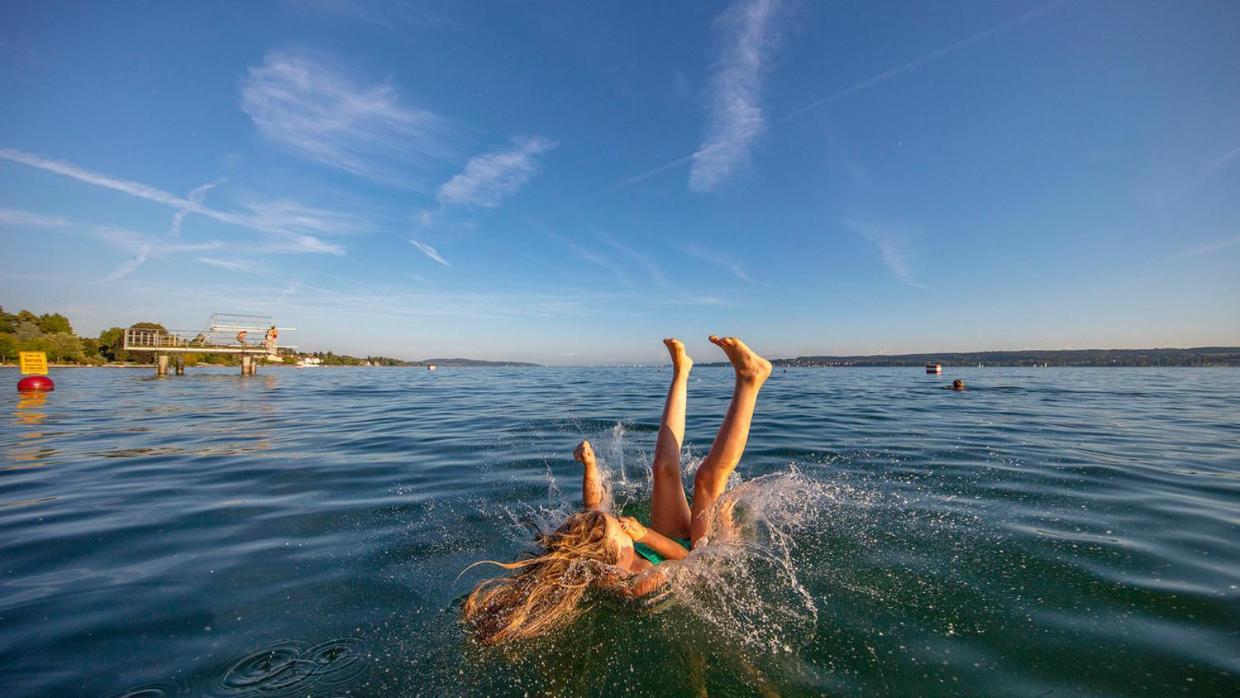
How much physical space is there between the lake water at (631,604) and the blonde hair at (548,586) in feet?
0.45

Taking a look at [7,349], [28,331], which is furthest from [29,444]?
[28,331]

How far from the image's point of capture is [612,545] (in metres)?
3.10

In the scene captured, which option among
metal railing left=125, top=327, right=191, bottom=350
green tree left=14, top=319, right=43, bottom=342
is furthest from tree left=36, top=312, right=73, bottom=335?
metal railing left=125, top=327, right=191, bottom=350

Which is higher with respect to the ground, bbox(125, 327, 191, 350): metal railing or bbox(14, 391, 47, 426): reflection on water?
bbox(125, 327, 191, 350): metal railing

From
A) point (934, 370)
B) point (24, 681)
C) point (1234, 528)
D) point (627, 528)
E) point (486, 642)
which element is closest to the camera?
point (24, 681)

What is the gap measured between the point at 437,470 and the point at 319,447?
10.6 feet

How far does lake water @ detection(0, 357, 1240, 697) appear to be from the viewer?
8.29 feet

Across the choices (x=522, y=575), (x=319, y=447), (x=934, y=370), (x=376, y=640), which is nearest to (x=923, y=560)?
(x=522, y=575)

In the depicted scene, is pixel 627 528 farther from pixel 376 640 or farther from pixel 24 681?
pixel 24 681

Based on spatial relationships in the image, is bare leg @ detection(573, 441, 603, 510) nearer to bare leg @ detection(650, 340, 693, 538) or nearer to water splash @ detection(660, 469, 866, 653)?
bare leg @ detection(650, 340, 693, 538)

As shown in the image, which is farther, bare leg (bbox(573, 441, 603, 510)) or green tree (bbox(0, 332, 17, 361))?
green tree (bbox(0, 332, 17, 361))

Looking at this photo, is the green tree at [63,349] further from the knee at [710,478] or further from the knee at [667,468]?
the knee at [710,478]

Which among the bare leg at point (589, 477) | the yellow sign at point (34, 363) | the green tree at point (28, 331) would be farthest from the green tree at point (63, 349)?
the bare leg at point (589, 477)

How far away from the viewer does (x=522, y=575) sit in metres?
3.02
